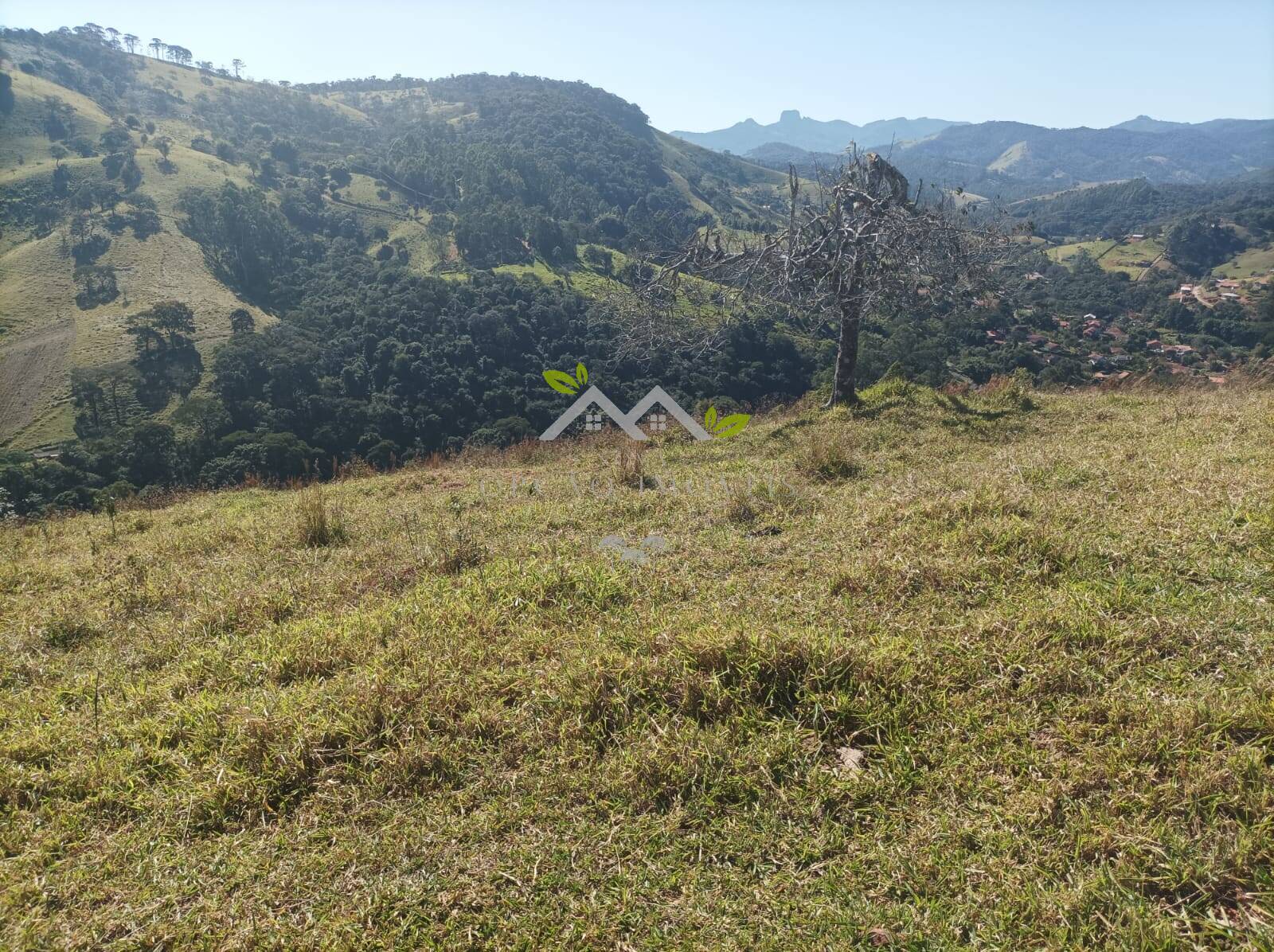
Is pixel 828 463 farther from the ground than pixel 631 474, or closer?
farther from the ground

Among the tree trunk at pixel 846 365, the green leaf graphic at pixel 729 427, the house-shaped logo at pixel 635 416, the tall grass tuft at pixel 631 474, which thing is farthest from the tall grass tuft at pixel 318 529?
the tree trunk at pixel 846 365

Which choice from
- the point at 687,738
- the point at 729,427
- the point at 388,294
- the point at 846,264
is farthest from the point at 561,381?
the point at 388,294

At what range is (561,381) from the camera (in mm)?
9797

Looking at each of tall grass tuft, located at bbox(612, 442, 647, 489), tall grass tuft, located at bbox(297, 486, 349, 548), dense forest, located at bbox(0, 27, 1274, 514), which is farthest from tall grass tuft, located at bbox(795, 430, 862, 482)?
tall grass tuft, located at bbox(297, 486, 349, 548)

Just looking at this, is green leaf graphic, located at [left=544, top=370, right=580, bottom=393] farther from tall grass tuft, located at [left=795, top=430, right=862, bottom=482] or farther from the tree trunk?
the tree trunk

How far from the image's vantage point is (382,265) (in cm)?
6850

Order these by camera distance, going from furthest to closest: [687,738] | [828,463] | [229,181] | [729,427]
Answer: [229,181] → [729,427] → [828,463] → [687,738]

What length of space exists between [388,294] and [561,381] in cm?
5433

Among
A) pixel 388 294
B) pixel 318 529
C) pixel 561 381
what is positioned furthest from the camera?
pixel 388 294

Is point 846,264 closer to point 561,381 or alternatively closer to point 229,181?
point 561,381

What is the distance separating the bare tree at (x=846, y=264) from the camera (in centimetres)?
1103

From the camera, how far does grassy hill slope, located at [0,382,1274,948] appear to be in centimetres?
226

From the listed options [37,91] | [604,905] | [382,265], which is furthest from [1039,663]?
[37,91]

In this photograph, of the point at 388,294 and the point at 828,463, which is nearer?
the point at 828,463
